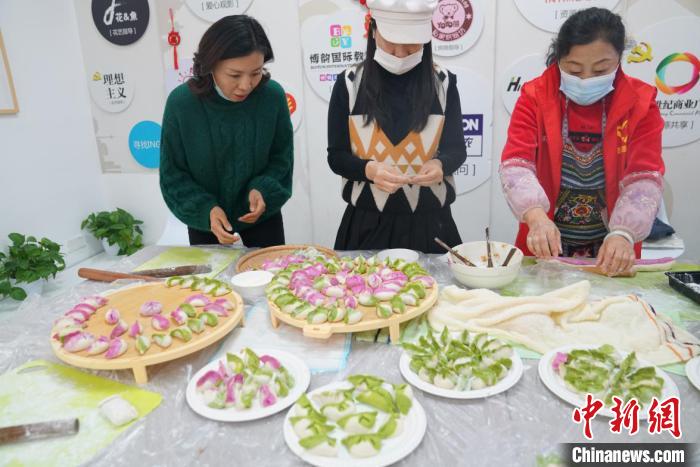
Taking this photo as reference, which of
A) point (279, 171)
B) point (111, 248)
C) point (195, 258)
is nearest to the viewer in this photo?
point (195, 258)

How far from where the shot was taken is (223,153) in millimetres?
2205

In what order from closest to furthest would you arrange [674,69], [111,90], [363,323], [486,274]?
[363,323] → [486,274] → [674,69] → [111,90]

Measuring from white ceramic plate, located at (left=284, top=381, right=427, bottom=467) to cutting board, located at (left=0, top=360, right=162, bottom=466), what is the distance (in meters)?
0.37

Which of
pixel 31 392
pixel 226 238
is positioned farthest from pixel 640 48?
pixel 31 392

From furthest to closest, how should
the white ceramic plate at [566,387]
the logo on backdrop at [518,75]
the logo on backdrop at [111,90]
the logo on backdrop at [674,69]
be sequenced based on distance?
the logo on backdrop at [111,90], the logo on backdrop at [518,75], the logo on backdrop at [674,69], the white ceramic plate at [566,387]

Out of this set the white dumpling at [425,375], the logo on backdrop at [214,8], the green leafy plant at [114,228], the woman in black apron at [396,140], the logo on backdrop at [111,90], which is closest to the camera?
the white dumpling at [425,375]

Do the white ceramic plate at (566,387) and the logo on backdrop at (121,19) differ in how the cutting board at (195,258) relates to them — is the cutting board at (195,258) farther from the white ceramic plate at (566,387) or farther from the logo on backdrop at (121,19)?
the logo on backdrop at (121,19)

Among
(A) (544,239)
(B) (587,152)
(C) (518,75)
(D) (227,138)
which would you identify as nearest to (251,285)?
(D) (227,138)

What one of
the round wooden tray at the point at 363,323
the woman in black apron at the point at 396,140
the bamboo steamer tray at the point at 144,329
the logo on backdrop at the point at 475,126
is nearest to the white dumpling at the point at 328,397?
the round wooden tray at the point at 363,323

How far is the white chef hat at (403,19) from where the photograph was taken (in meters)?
1.83

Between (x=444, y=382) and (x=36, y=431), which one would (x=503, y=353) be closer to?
(x=444, y=382)

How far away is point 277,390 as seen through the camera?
3.60 ft

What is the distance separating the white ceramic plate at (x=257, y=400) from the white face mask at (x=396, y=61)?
50.4 inches

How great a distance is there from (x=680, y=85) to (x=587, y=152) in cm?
190
